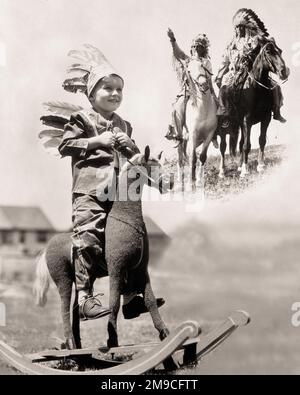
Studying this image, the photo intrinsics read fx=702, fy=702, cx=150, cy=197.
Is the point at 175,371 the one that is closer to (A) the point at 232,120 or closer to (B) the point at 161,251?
(B) the point at 161,251

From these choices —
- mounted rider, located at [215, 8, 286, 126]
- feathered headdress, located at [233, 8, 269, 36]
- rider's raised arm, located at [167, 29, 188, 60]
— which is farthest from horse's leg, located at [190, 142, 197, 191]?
feathered headdress, located at [233, 8, 269, 36]

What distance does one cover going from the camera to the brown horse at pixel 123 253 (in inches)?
137

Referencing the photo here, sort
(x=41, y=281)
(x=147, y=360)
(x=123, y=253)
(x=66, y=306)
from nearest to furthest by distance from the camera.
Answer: (x=147, y=360) < (x=123, y=253) < (x=66, y=306) < (x=41, y=281)

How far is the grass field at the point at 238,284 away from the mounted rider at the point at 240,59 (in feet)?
1.07

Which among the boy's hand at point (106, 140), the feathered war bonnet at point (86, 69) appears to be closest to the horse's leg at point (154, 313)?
the boy's hand at point (106, 140)

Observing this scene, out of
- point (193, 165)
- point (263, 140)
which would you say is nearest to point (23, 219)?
point (193, 165)

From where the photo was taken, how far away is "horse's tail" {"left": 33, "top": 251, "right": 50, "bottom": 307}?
3.87 meters

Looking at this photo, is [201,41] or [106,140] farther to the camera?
[201,41]

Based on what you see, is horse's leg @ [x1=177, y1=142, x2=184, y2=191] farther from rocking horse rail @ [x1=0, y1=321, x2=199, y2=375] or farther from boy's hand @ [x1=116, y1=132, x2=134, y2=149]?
rocking horse rail @ [x1=0, y1=321, x2=199, y2=375]

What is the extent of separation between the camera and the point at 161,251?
151 inches

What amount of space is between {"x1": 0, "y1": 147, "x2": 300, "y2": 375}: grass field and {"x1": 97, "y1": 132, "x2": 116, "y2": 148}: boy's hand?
0.60 m

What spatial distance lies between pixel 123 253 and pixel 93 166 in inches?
20.3

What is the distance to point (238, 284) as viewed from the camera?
12.0 feet

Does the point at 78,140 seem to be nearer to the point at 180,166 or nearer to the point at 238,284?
the point at 180,166
